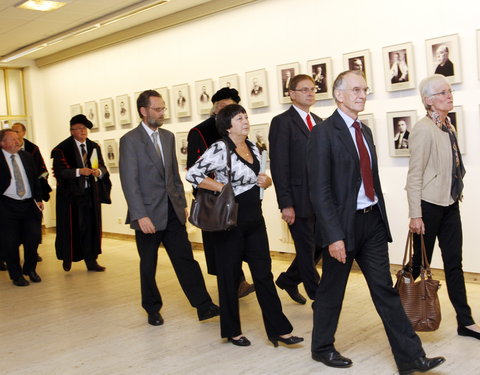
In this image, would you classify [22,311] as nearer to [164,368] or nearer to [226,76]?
[164,368]

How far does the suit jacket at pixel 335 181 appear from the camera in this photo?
13.5ft

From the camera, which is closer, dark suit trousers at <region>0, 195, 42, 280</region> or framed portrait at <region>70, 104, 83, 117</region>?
dark suit trousers at <region>0, 195, 42, 280</region>

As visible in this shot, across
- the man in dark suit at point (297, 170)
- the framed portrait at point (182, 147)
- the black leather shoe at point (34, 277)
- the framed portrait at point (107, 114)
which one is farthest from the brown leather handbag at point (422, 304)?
the framed portrait at point (107, 114)

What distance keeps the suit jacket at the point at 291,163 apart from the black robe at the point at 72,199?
11.9 feet

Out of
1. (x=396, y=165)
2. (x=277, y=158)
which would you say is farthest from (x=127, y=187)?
(x=396, y=165)

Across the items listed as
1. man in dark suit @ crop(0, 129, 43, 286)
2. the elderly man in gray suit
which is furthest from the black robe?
the elderly man in gray suit

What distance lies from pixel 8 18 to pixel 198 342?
656cm

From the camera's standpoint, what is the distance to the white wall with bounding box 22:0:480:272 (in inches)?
267

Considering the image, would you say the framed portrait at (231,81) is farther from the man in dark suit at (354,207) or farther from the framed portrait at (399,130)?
the man in dark suit at (354,207)

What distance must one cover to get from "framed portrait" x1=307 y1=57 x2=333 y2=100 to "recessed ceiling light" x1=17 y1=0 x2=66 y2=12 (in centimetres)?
369

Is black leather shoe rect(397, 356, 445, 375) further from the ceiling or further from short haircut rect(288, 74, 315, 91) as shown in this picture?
the ceiling

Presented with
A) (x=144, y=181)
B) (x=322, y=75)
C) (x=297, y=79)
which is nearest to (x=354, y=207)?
(x=297, y=79)

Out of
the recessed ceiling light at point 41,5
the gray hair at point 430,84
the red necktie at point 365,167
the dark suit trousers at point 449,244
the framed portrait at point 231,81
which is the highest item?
the recessed ceiling light at point 41,5

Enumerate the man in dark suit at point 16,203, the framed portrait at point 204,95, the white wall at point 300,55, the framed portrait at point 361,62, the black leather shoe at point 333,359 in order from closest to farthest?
1. the black leather shoe at point 333,359
2. the white wall at point 300,55
3. the framed portrait at point 361,62
4. the man in dark suit at point 16,203
5. the framed portrait at point 204,95
